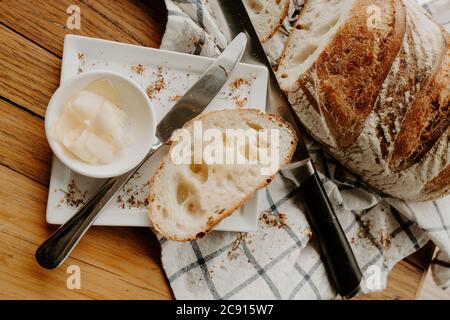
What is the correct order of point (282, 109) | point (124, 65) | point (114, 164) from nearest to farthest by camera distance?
1. point (114, 164)
2. point (124, 65)
3. point (282, 109)

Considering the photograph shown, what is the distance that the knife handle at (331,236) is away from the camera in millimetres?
1375

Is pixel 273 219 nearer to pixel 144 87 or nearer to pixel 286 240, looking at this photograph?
pixel 286 240

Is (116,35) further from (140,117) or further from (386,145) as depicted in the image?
(386,145)

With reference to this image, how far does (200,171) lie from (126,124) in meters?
0.23

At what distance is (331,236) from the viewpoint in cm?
139

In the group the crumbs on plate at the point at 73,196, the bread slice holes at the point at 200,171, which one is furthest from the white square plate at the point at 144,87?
the bread slice holes at the point at 200,171

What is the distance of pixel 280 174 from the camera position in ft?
4.56

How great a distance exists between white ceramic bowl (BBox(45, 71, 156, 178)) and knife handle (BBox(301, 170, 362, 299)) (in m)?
0.52

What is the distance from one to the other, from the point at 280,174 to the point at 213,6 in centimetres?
54

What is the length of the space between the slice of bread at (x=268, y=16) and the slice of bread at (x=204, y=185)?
0.29m

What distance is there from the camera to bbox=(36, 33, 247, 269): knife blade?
1.09 metres

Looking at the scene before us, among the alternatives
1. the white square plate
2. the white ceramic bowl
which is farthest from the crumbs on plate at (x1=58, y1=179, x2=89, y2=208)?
the white ceramic bowl

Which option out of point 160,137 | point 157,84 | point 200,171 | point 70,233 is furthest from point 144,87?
point 70,233

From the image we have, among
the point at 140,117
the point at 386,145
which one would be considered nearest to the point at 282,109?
the point at 386,145
